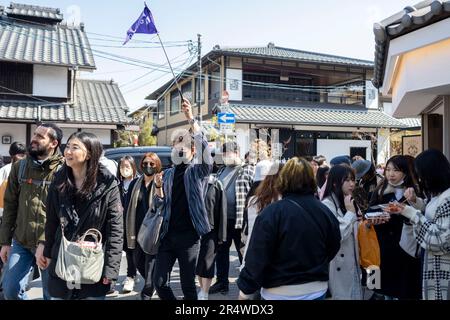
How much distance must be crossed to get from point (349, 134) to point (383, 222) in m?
18.5

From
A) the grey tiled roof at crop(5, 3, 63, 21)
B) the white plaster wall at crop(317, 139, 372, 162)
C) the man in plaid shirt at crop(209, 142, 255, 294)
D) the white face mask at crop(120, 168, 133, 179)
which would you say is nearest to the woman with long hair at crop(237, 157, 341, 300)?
the man in plaid shirt at crop(209, 142, 255, 294)

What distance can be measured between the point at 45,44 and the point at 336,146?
14433 millimetres

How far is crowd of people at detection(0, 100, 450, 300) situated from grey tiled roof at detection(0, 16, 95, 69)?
10.5m

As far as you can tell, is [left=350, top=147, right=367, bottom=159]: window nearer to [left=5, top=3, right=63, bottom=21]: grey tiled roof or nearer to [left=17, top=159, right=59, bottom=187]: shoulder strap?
[left=5, top=3, right=63, bottom=21]: grey tiled roof

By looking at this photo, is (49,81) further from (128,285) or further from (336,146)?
(336,146)

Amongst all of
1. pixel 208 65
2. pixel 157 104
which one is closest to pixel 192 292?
pixel 208 65

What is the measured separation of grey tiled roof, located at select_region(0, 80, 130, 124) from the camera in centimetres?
1320

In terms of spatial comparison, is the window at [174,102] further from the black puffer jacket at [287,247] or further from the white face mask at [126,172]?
the black puffer jacket at [287,247]

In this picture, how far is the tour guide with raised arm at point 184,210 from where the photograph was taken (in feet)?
13.4

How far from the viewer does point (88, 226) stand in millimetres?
3227

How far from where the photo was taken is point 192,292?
13.5 ft

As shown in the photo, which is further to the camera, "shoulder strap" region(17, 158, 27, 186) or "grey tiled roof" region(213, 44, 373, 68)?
"grey tiled roof" region(213, 44, 373, 68)

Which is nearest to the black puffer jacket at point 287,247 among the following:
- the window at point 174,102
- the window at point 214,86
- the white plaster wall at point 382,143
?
the window at point 214,86
